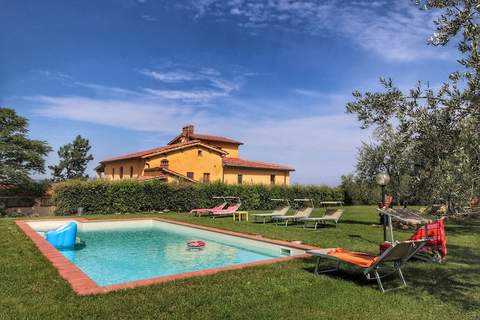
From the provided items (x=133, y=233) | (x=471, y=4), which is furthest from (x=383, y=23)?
(x=133, y=233)

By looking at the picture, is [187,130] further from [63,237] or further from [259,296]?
[259,296]

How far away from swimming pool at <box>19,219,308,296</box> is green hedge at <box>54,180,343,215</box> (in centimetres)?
586

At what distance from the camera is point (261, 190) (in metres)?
29.5

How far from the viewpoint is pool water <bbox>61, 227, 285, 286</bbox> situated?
9516mm

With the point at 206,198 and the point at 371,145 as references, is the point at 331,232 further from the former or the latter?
the point at 206,198

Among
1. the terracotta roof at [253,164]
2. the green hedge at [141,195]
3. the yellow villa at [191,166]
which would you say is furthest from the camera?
the terracotta roof at [253,164]

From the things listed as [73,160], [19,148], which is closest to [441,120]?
[19,148]

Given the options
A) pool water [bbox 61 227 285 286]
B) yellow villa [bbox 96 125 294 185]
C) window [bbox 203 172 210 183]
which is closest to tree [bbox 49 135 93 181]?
yellow villa [bbox 96 125 294 185]

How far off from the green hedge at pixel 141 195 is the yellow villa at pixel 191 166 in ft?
12.8

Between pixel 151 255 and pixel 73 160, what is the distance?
47187 mm

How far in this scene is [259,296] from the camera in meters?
5.73

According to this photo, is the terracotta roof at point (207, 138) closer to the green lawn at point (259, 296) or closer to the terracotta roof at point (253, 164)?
the terracotta roof at point (253, 164)

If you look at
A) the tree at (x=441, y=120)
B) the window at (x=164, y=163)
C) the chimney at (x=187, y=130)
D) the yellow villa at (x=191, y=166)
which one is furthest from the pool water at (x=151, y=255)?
the chimney at (x=187, y=130)

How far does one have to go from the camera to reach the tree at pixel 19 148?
30.9 metres
